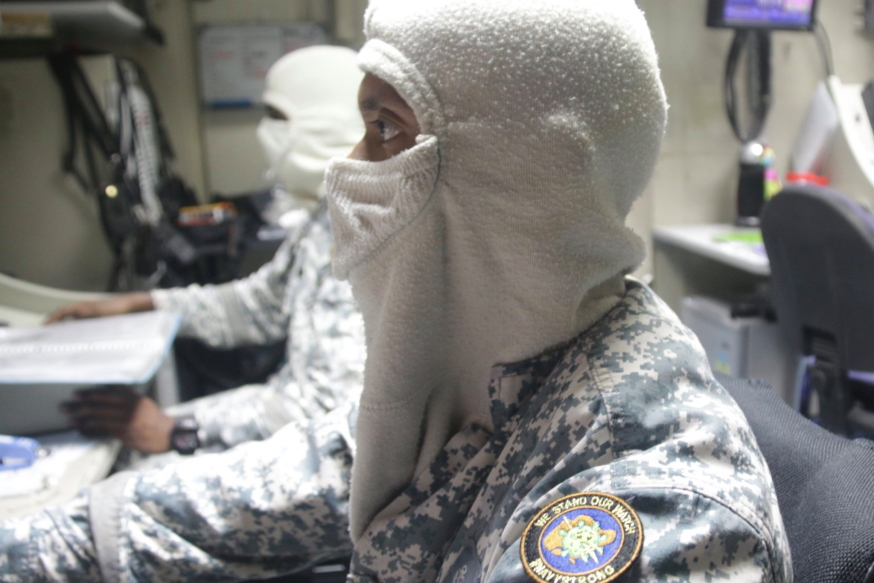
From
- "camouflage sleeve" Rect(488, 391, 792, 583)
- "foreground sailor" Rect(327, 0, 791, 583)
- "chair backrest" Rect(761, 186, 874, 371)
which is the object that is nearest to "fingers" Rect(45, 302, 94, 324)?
"foreground sailor" Rect(327, 0, 791, 583)

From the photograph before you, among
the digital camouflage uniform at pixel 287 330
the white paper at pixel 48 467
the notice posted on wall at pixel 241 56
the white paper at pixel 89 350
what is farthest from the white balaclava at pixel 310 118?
the notice posted on wall at pixel 241 56

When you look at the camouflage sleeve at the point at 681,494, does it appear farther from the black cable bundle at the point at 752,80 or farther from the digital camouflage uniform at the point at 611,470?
the black cable bundle at the point at 752,80

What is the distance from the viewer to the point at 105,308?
54.7 inches

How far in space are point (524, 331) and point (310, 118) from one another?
102cm

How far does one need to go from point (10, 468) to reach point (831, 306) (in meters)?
1.53

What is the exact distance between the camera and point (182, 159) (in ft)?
8.98

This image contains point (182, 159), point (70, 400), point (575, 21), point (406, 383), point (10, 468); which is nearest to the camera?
point (575, 21)

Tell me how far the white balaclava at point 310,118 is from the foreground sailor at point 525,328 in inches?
31.1

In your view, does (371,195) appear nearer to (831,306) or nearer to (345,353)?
(345,353)

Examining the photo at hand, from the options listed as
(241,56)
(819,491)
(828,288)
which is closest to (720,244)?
(828,288)

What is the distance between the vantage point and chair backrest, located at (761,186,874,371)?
1.28 metres

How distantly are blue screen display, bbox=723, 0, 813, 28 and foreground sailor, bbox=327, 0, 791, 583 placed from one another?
1.73 meters

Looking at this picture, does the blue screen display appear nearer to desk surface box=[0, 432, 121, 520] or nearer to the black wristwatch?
the black wristwatch

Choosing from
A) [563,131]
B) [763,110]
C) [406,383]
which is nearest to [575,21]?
[563,131]
